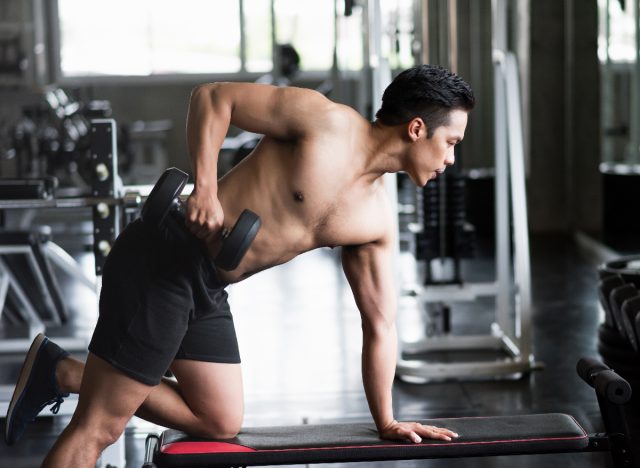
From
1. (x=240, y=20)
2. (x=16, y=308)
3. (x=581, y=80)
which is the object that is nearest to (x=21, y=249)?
(x=16, y=308)

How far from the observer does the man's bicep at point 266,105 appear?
78.9 inches

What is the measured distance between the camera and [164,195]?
6.53 feet

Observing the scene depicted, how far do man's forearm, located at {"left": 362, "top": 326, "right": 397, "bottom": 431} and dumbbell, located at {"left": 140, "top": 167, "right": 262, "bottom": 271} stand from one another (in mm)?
433

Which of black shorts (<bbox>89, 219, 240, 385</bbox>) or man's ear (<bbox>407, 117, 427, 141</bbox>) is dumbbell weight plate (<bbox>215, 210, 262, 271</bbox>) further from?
man's ear (<bbox>407, 117, 427, 141</bbox>)

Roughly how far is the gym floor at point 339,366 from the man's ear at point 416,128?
1224mm

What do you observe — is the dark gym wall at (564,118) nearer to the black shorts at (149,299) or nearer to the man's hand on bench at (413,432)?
the man's hand on bench at (413,432)

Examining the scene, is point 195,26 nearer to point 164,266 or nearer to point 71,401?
point 71,401

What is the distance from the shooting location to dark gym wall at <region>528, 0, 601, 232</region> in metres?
7.23

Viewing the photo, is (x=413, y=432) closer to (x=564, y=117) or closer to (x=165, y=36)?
(x=564, y=117)

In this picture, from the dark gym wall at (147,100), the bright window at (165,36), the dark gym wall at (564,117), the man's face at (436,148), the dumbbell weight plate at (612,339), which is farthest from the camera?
the bright window at (165,36)

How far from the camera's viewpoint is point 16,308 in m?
4.84

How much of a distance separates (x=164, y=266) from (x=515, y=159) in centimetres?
202

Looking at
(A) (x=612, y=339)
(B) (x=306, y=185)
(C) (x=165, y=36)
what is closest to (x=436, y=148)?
(B) (x=306, y=185)

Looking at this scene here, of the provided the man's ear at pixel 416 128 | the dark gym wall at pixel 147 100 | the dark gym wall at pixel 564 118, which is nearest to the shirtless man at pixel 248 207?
the man's ear at pixel 416 128
